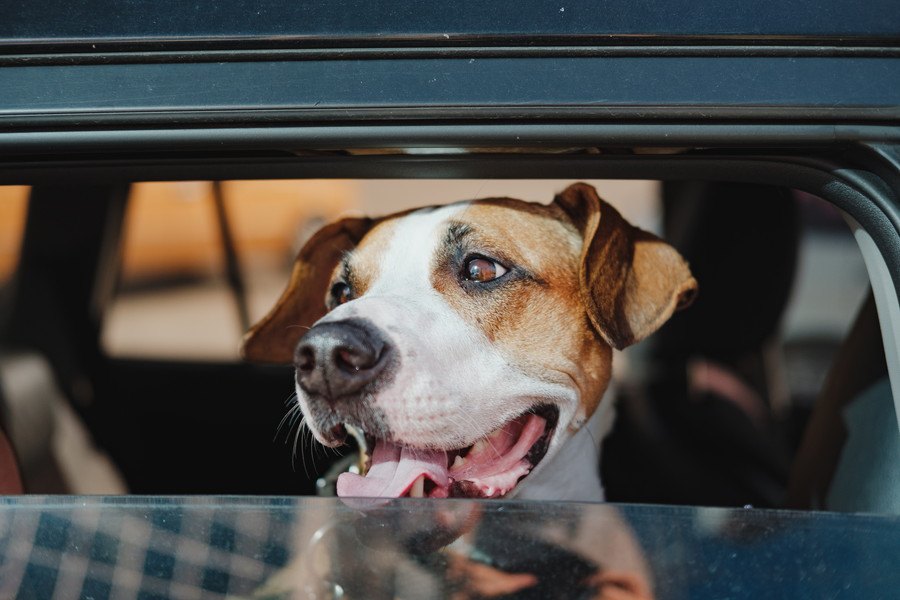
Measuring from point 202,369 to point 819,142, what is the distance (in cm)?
Result: 297

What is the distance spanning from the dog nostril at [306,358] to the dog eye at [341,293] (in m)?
0.58

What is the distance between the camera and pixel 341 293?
2.26 m

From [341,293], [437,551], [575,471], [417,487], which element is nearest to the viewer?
[437,551]

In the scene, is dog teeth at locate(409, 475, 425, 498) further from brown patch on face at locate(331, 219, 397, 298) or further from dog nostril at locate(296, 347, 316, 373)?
brown patch on face at locate(331, 219, 397, 298)

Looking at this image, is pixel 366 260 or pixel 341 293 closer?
pixel 366 260

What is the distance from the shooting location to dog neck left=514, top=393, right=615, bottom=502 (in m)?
2.05

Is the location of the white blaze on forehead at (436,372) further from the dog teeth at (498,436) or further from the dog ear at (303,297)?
the dog ear at (303,297)

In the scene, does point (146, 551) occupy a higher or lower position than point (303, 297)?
higher

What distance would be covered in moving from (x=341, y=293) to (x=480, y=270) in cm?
44

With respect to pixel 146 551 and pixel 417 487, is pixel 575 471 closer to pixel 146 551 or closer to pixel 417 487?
pixel 417 487

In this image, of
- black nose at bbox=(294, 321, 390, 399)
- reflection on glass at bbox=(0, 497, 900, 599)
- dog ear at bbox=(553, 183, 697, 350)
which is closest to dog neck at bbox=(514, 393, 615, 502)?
dog ear at bbox=(553, 183, 697, 350)

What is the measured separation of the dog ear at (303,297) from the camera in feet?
7.58

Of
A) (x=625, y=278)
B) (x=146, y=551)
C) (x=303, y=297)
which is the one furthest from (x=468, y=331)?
(x=146, y=551)

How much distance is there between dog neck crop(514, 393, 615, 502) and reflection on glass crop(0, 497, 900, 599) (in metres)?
0.84
